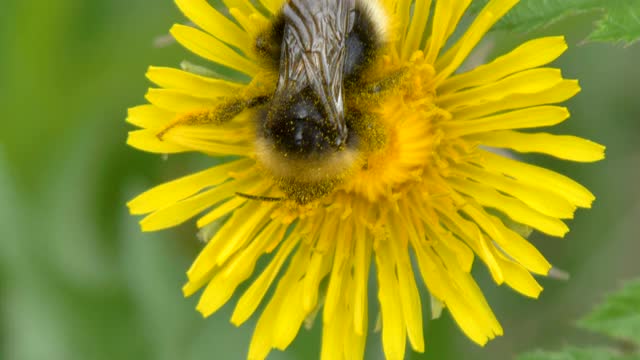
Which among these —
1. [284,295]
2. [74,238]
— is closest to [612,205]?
[284,295]

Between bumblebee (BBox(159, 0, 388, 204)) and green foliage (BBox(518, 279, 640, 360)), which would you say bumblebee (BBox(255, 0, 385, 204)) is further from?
green foliage (BBox(518, 279, 640, 360))

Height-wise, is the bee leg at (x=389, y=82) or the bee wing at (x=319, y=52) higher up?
the bee wing at (x=319, y=52)

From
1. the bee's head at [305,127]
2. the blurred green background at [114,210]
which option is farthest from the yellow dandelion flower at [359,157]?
the blurred green background at [114,210]

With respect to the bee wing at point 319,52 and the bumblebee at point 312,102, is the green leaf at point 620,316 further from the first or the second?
the bee wing at point 319,52

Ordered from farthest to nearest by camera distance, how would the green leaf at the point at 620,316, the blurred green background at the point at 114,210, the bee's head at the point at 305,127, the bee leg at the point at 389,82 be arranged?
1. the blurred green background at the point at 114,210
2. the green leaf at the point at 620,316
3. the bee leg at the point at 389,82
4. the bee's head at the point at 305,127

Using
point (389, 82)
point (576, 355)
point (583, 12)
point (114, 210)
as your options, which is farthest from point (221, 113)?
point (114, 210)

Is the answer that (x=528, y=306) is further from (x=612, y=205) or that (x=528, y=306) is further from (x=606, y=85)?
(x=606, y=85)

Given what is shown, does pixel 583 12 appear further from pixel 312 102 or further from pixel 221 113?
pixel 221 113

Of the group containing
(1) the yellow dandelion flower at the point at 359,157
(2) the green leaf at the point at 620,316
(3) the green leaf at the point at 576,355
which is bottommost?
(3) the green leaf at the point at 576,355
